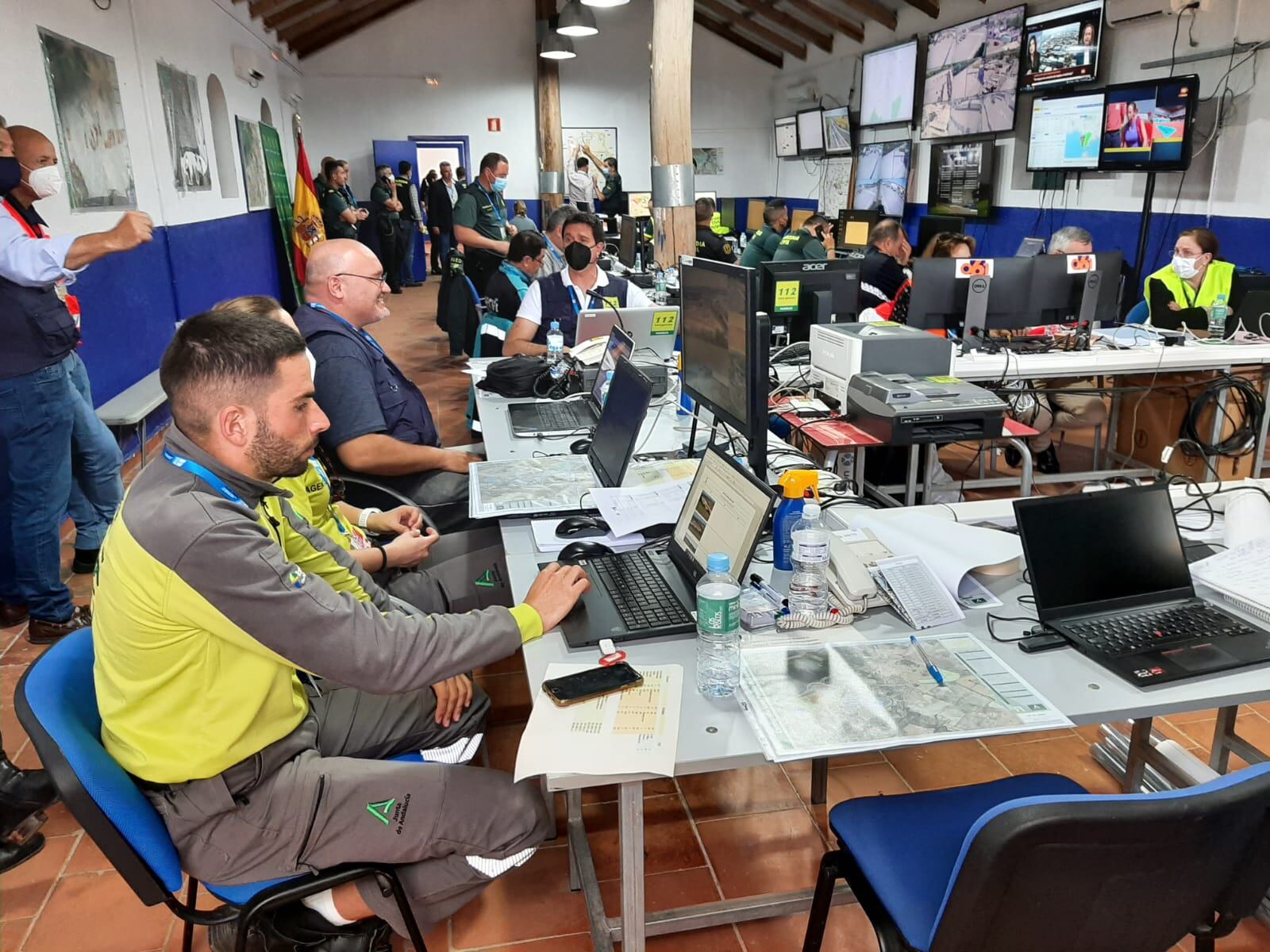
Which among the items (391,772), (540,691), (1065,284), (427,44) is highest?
(427,44)

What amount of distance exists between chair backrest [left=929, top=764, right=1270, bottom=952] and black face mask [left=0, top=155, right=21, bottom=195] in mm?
3226

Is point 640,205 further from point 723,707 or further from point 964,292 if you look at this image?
point 723,707

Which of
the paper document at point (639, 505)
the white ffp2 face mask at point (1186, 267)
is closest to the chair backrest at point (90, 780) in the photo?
the paper document at point (639, 505)

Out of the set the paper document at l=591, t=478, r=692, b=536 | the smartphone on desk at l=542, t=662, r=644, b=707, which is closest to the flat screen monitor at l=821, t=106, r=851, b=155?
the paper document at l=591, t=478, r=692, b=536

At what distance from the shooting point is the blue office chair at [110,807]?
1.17m

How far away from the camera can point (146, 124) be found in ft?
17.8

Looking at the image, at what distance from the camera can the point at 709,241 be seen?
786cm

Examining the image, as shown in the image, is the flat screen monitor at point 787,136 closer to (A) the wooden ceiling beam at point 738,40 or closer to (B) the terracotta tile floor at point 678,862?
(A) the wooden ceiling beam at point 738,40

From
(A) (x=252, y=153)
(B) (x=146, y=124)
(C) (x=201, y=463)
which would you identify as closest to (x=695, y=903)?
(C) (x=201, y=463)

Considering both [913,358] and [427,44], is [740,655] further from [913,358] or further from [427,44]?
[427,44]

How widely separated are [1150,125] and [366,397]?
20.5ft

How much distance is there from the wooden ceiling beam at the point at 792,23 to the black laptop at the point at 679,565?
11.3 meters

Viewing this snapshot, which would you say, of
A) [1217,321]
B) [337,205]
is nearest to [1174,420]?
[1217,321]

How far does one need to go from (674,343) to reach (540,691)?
2.53 m
